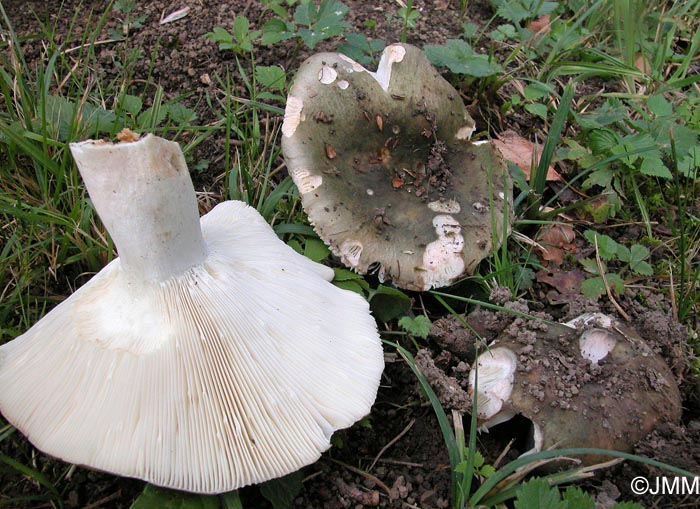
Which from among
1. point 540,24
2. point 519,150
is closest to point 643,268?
point 519,150

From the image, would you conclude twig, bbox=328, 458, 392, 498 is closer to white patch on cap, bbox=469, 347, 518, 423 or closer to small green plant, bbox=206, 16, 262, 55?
white patch on cap, bbox=469, 347, 518, 423

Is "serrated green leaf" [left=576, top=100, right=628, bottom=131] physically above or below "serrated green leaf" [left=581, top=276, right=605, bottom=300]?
above

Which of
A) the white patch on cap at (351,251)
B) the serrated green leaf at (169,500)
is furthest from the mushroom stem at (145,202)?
the white patch on cap at (351,251)

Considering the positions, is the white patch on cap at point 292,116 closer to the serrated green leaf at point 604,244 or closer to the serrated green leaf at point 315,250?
the serrated green leaf at point 315,250

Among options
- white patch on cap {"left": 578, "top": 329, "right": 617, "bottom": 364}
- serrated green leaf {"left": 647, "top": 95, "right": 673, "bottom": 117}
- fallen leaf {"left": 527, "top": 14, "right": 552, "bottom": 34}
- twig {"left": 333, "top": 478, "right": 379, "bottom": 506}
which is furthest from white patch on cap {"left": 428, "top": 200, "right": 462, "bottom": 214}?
fallen leaf {"left": 527, "top": 14, "right": 552, "bottom": 34}

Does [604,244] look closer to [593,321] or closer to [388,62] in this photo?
[593,321]

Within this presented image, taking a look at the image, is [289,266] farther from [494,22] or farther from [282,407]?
[494,22]
